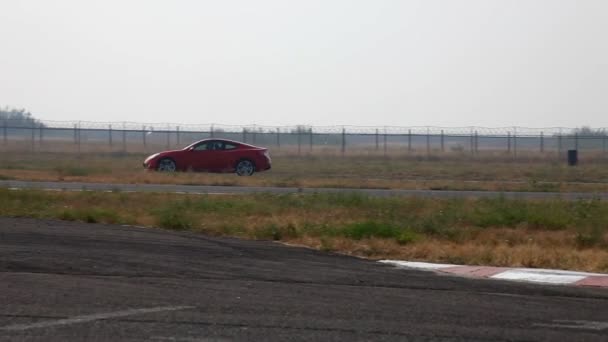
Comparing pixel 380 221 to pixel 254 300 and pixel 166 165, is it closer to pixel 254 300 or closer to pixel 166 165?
pixel 254 300

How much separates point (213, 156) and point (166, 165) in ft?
5.77

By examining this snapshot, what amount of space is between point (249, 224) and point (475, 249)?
4857 mm

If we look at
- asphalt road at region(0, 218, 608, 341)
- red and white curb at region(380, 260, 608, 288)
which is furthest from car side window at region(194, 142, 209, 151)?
red and white curb at region(380, 260, 608, 288)

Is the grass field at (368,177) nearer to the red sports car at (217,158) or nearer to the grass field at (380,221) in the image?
the red sports car at (217,158)

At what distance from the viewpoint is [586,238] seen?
17.3m

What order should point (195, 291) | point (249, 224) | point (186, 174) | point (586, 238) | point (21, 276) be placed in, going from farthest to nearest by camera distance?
point (186, 174), point (249, 224), point (586, 238), point (21, 276), point (195, 291)

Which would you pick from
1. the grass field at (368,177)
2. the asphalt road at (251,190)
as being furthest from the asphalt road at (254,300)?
the grass field at (368,177)

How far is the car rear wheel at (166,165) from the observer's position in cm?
3809

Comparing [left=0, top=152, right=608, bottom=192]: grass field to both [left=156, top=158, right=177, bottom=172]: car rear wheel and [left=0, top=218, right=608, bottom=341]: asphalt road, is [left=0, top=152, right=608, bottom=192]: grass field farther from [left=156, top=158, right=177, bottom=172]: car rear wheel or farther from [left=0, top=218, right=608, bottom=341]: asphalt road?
[left=0, top=218, right=608, bottom=341]: asphalt road

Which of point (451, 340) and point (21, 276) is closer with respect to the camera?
point (451, 340)

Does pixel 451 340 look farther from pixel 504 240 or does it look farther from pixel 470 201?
pixel 470 201

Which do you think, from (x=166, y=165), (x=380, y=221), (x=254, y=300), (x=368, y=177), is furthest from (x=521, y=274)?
(x=368, y=177)

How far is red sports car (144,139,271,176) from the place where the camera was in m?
38.5

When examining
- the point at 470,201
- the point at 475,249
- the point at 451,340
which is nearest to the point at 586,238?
the point at 475,249
